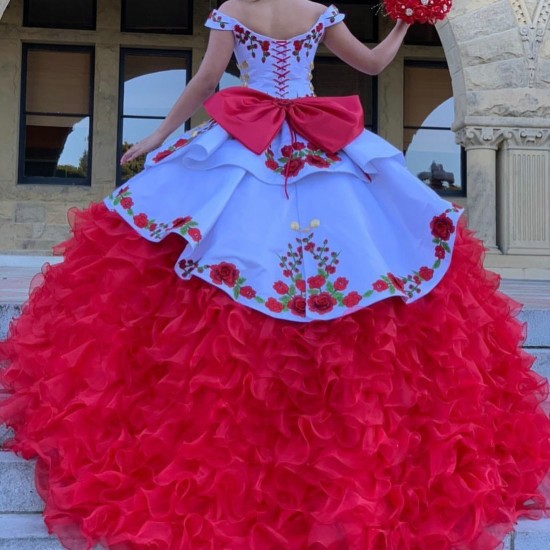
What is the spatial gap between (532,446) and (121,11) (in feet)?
24.8

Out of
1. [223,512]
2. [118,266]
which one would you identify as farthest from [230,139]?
[223,512]

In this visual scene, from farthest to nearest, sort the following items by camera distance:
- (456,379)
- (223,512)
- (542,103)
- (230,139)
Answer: (542,103) < (230,139) < (456,379) < (223,512)

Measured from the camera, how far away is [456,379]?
71.9 inches

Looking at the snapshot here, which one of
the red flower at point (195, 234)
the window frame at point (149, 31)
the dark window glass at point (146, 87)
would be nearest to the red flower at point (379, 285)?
the red flower at point (195, 234)

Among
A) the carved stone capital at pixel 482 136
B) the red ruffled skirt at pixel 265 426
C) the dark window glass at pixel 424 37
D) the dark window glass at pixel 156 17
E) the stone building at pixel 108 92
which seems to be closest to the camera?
the red ruffled skirt at pixel 265 426

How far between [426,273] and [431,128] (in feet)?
23.3

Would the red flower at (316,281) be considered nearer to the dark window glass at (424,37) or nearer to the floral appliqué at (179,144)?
the floral appliqué at (179,144)

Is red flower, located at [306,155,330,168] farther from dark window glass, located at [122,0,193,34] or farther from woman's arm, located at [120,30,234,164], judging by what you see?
dark window glass, located at [122,0,193,34]

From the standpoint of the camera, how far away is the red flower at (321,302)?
178cm

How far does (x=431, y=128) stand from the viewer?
864cm

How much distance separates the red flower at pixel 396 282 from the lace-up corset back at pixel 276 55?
27.2 inches

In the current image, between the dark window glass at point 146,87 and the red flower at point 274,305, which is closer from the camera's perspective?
the red flower at point 274,305

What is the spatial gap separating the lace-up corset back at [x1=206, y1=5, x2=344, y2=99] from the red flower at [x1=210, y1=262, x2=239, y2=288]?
65 centimetres

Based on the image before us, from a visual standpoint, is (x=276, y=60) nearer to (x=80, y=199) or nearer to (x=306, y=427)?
(x=306, y=427)
